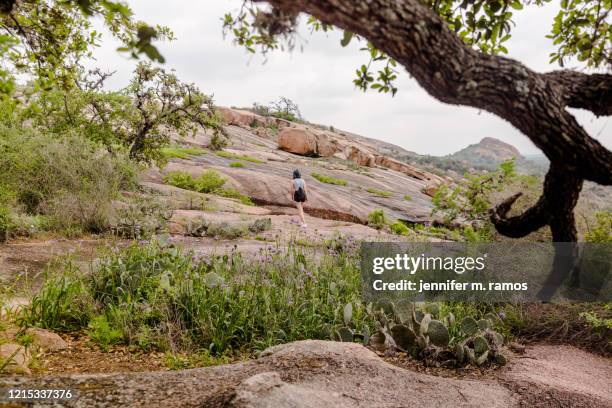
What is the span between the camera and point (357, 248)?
30.1ft

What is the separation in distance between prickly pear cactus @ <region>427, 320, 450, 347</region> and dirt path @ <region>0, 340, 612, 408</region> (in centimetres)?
51

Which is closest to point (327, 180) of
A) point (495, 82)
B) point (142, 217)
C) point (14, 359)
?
point (142, 217)

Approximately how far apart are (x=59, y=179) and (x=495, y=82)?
35.5 feet

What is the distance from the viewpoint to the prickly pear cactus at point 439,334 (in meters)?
4.71

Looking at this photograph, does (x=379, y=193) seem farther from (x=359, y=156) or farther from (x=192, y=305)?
(x=192, y=305)

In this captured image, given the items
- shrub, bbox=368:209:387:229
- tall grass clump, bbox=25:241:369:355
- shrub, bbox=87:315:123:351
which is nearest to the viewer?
shrub, bbox=87:315:123:351

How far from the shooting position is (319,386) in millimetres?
3355

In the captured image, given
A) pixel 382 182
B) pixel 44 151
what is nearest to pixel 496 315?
pixel 44 151

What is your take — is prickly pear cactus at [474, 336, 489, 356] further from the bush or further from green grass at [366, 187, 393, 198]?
green grass at [366, 187, 393, 198]

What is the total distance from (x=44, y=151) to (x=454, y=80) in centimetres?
1079

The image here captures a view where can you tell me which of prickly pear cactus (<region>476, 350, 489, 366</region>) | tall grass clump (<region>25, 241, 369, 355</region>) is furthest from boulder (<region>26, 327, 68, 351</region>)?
prickly pear cactus (<region>476, 350, 489, 366</region>)

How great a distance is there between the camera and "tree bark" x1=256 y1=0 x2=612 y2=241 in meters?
2.36

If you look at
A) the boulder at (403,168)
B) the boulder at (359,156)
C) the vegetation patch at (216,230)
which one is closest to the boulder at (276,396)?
the vegetation patch at (216,230)

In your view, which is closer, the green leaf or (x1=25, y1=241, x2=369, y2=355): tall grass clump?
the green leaf
